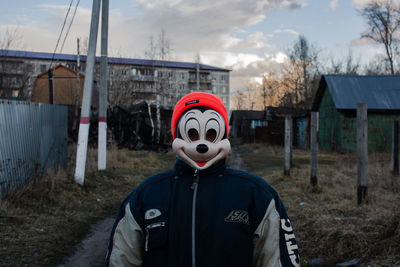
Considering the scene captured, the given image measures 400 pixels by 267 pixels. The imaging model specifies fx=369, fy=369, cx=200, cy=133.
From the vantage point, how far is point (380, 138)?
2031 centimetres

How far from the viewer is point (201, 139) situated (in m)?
1.92

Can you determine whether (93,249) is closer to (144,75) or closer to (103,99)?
(103,99)

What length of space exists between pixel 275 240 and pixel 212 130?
631 mm

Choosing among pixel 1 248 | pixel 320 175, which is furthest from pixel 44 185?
pixel 320 175

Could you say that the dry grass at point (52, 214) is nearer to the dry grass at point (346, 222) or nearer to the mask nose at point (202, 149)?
the dry grass at point (346, 222)

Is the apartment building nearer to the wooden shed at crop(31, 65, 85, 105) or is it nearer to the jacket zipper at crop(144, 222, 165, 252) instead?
the wooden shed at crop(31, 65, 85, 105)

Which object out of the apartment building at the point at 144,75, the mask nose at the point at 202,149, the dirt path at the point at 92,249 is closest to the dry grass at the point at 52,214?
the dirt path at the point at 92,249

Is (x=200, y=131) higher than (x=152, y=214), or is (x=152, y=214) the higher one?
(x=200, y=131)

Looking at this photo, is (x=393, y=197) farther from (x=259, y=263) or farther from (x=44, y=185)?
(x=44, y=185)

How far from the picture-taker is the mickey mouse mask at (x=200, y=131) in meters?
1.84

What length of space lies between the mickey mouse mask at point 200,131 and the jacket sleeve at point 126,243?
411mm

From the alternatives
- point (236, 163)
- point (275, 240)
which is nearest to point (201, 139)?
point (275, 240)

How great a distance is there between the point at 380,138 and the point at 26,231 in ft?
63.9

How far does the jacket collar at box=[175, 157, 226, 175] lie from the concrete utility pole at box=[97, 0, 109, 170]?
9.59 m
